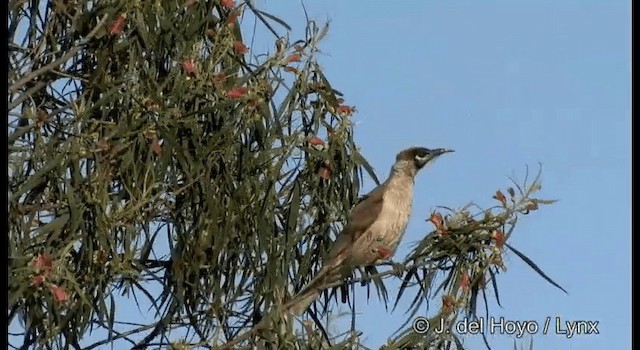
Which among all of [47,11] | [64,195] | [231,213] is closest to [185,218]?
[231,213]

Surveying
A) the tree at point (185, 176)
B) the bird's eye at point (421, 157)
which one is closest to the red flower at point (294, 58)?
the tree at point (185, 176)

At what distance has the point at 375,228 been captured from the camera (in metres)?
4.26

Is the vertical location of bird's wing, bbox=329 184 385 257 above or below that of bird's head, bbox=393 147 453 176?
below

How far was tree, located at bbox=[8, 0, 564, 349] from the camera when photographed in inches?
131

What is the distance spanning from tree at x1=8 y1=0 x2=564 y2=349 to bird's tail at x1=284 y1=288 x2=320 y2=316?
0.04 meters

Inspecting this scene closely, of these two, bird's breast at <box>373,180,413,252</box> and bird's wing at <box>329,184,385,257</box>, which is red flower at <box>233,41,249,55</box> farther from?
bird's breast at <box>373,180,413,252</box>

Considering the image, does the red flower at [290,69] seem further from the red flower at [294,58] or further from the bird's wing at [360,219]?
the bird's wing at [360,219]

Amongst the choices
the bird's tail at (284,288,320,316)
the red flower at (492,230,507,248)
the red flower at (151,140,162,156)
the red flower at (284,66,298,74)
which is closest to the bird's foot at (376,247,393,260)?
the bird's tail at (284,288,320,316)

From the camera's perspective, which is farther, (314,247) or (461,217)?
(314,247)

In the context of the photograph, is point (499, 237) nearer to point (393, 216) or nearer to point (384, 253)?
point (384, 253)

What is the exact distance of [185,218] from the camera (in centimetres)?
359

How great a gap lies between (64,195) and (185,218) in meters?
0.37

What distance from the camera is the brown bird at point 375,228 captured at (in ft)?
12.6

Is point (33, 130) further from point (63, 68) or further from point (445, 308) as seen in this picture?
point (445, 308)
